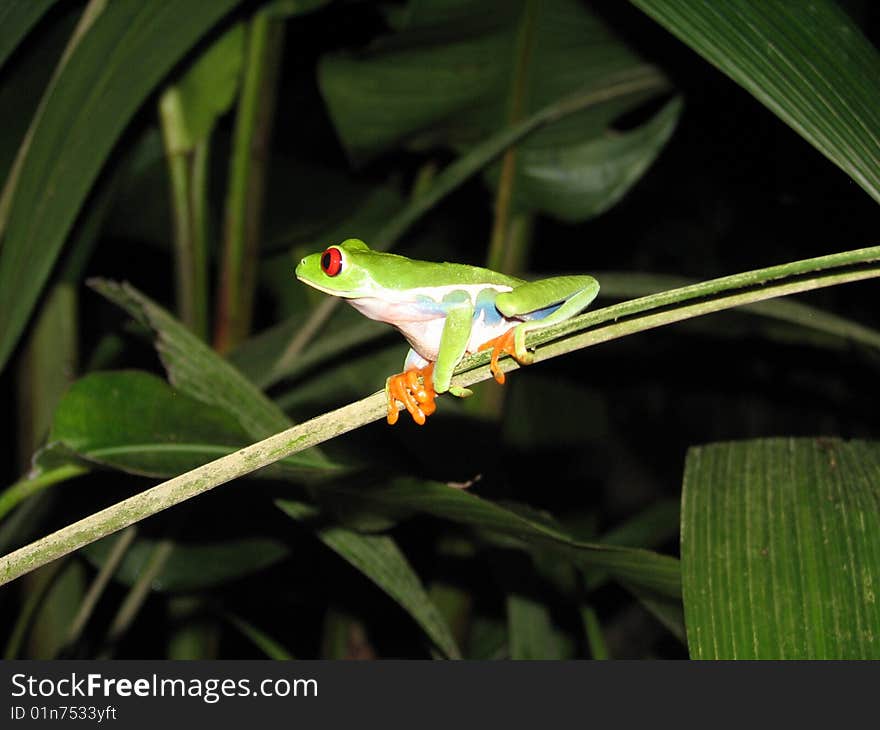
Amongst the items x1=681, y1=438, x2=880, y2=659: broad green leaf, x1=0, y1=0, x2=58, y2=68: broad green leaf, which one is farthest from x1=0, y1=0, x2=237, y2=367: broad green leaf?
x1=681, y1=438, x2=880, y2=659: broad green leaf

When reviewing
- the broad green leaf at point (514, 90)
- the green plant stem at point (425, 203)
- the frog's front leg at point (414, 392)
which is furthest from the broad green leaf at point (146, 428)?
the broad green leaf at point (514, 90)

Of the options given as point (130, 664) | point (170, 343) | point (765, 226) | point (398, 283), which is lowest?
point (130, 664)

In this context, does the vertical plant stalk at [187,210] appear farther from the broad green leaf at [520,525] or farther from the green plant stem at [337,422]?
the green plant stem at [337,422]

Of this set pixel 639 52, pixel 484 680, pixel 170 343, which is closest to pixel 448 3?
pixel 639 52

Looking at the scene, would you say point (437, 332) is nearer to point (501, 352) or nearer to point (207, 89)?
point (501, 352)

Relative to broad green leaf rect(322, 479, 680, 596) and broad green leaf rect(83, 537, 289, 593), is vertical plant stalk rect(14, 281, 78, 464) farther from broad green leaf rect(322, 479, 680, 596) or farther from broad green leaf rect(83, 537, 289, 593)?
broad green leaf rect(322, 479, 680, 596)

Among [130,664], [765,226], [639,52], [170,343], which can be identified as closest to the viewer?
[170,343]

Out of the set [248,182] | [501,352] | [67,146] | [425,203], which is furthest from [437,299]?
[248,182]

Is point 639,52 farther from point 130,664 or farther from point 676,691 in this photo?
point 130,664
